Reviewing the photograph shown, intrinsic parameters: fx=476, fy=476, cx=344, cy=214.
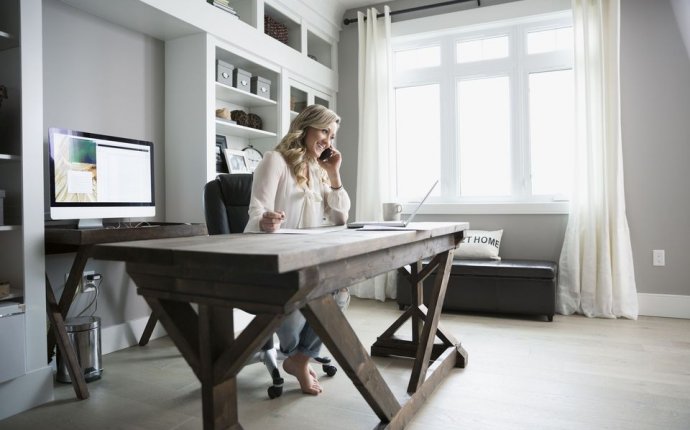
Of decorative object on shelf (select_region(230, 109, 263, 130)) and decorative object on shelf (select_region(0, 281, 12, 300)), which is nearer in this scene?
decorative object on shelf (select_region(0, 281, 12, 300))

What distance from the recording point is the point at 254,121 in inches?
139

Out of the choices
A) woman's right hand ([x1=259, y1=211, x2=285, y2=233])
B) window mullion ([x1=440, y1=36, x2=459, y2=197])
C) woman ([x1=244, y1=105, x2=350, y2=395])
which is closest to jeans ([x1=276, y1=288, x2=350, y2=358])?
woman ([x1=244, y1=105, x2=350, y2=395])

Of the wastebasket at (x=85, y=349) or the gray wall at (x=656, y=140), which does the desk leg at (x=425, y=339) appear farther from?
the gray wall at (x=656, y=140)

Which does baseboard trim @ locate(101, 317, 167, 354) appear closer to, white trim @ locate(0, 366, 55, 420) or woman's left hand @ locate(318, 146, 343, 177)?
white trim @ locate(0, 366, 55, 420)

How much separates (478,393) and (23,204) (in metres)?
2.01

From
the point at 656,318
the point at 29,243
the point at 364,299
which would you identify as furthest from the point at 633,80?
the point at 29,243

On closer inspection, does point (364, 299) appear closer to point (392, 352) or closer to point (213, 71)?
point (392, 352)

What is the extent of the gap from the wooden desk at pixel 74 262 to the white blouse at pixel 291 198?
62 cm

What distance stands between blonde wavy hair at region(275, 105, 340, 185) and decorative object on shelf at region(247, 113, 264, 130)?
1.46m

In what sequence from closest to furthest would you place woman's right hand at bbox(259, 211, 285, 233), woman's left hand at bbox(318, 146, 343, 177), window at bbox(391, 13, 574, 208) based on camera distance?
1. woman's right hand at bbox(259, 211, 285, 233)
2. woman's left hand at bbox(318, 146, 343, 177)
3. window at bbox(391, 13, 574, 208)

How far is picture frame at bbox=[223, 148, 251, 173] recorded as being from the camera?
10.5 feet

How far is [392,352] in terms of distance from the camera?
8.17 feet

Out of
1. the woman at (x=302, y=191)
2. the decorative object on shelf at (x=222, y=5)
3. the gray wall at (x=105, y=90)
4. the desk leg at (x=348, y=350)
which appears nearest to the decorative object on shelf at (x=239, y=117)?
the gray wall at (x=105, y=90)

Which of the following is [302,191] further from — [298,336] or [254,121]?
[254,121]
